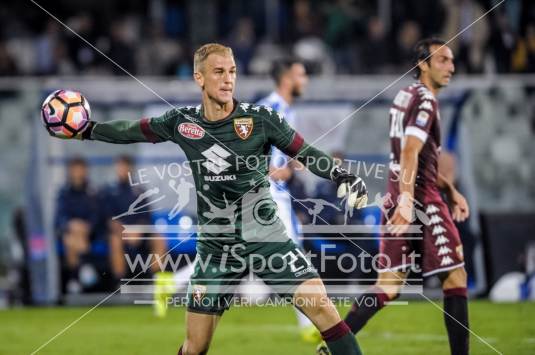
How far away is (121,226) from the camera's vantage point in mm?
14555

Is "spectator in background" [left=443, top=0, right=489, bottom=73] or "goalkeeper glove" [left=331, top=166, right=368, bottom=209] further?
"spectator in background" [left=443, top=0, right=489, bottom=73]

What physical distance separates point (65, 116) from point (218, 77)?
3.95ft

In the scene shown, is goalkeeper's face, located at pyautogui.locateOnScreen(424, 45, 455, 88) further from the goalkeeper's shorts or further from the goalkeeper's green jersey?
the goalkeeper's shorts

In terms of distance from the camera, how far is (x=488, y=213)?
49.0 feet

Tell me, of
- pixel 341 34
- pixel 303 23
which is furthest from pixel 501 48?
pixel 303 23

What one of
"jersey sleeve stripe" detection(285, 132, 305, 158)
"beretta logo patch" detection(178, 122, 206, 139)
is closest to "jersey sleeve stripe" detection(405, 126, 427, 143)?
"jersey sleeve stripe" detection(285, 132, 305, 158)

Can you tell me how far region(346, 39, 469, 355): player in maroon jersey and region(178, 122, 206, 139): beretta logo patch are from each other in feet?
5.78

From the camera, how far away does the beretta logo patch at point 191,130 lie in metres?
6.89

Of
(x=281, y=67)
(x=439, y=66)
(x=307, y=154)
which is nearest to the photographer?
(x=307, y=154)

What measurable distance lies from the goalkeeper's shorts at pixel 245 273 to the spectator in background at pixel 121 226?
7560mm

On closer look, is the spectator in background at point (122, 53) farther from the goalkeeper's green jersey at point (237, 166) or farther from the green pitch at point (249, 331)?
the goalkeeper's green jersey at point (237, 166)

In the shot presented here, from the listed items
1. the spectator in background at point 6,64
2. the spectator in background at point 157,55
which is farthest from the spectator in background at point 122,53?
the spectator in background at point 6,64

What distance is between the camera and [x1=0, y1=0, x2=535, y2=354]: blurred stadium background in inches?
579

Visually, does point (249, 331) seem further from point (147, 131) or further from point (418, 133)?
point (147, 131)
